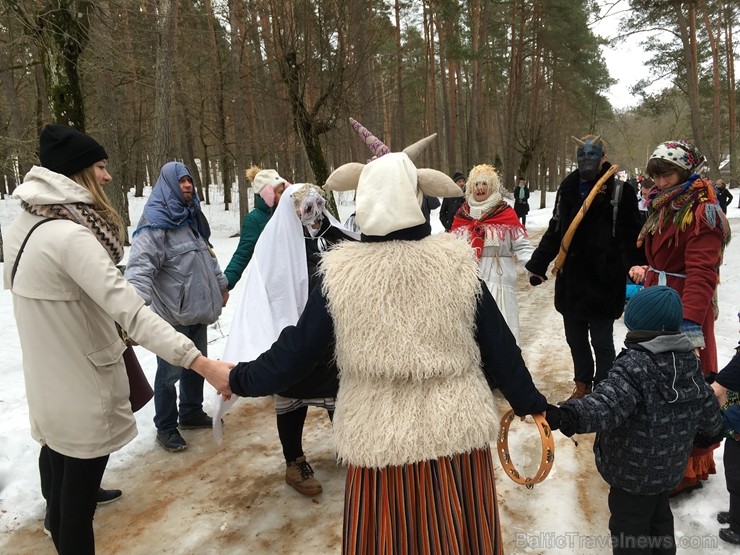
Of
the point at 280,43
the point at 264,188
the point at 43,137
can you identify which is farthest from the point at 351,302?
the point at 280,43

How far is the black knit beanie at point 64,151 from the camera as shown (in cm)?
217

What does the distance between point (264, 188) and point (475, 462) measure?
3249 mm

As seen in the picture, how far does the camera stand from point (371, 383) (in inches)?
68.7

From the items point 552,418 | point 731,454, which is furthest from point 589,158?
point 552,418

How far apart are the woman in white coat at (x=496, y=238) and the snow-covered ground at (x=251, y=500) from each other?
3.13 ft

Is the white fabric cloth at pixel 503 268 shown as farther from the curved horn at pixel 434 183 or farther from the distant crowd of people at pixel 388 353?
the curved horn at pixel 434 183

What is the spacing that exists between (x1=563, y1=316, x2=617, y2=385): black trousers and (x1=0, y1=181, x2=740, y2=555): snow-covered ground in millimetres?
477

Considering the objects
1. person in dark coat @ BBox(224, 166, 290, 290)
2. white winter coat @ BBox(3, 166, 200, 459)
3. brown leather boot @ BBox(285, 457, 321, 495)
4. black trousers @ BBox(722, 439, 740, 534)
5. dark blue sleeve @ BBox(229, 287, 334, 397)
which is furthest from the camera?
person in dark coat @ BBox(224, 166, 290, 290)

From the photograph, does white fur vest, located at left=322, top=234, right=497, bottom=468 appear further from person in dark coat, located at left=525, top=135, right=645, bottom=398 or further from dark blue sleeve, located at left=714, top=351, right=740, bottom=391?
person in dark coat, located at left=525, top=135, right=645, bottom=398

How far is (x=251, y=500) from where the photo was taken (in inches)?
123

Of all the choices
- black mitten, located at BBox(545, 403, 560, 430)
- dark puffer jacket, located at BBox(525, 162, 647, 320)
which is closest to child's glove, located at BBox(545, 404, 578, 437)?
black mitten, located at BBox(545, 403, 560, 430)

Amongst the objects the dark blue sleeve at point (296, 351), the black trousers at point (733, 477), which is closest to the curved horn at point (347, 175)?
the dark blue sleeve at point (296, 351)

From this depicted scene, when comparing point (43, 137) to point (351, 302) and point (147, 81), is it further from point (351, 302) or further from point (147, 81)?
point (147, 81)

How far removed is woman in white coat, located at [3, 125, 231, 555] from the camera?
2000 millimetres
